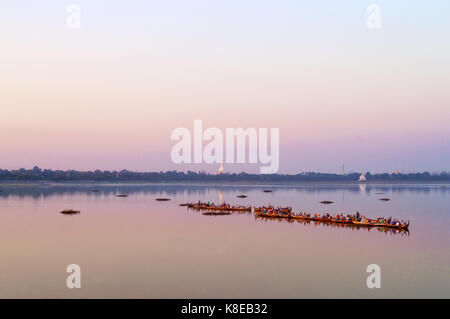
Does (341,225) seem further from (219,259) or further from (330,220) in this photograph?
(219,259)

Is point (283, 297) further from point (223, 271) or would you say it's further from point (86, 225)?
point (86, 225)

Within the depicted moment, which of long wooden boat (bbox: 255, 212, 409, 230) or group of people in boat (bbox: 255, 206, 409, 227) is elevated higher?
group of people in boat (bbox: 255, 206, 409, 227)

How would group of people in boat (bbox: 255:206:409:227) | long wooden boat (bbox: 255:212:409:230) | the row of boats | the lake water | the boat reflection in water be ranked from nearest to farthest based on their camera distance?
the lake water, the boat reflection in water, long wooden boat (bbox: 255:212:409:230), the row of boats, group of people in boat (bbox: 255:206:409:227)

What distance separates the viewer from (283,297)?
26438 millimetres

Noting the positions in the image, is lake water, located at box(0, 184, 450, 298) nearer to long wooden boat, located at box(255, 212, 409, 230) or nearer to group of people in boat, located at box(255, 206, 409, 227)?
long wooden boat, located at box(255, 212, 409, 230)

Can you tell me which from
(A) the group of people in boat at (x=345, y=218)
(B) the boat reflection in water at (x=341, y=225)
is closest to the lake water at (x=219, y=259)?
(B) the boat reflection in water at (x=341, y=225)

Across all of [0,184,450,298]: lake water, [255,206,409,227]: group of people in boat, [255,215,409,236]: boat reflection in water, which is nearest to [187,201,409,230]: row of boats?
[255,206,409,227]: group of people in boat

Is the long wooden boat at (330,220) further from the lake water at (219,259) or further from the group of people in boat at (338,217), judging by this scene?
the lake water at (219,259)

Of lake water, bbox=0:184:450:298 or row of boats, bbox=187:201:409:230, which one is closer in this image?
lake water, bbox=0:184:450:298

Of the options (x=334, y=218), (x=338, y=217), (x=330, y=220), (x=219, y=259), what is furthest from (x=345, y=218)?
(x=219, y=259)
